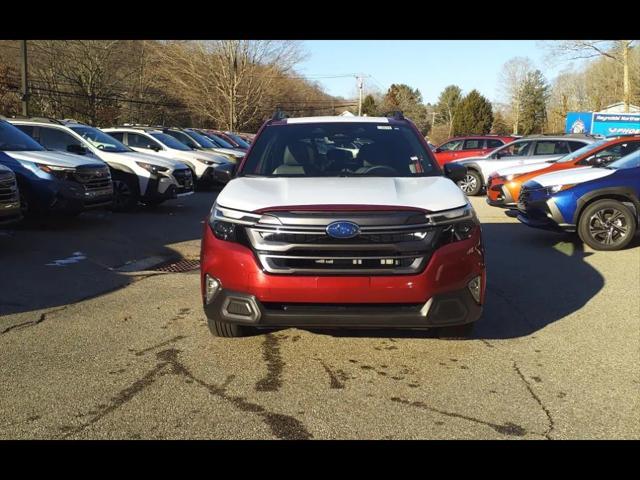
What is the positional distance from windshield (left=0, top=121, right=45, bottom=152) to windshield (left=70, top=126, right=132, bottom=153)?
226 cm

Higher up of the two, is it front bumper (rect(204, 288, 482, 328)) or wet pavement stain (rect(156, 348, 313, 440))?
front bumper (rect(204, 288, 482, 328))

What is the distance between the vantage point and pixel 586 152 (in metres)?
11.1

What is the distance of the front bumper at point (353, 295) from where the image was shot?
12.3 ft

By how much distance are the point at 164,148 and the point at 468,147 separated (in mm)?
10660

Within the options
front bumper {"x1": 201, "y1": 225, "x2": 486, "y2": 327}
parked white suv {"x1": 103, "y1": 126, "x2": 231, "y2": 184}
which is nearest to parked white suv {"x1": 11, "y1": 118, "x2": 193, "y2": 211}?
parked white suv {"x1": 103, "y1": 126, "x2": 231, "y2": 184}

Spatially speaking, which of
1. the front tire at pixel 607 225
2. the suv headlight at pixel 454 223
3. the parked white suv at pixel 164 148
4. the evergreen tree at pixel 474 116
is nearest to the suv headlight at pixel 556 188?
the front tire at pixel 607 225

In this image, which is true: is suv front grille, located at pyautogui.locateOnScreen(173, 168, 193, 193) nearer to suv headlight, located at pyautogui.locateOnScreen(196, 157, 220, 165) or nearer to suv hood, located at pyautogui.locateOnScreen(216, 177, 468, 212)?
suv headlight, located at pyautogui.locateOnScreen(196, 157, 220, 165)

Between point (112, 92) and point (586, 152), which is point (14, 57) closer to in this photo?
point (112, 92)

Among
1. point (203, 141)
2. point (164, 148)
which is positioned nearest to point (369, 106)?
point (203, 141)

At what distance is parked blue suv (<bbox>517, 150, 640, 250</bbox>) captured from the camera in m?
8.59

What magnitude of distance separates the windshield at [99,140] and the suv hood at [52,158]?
2.41m
